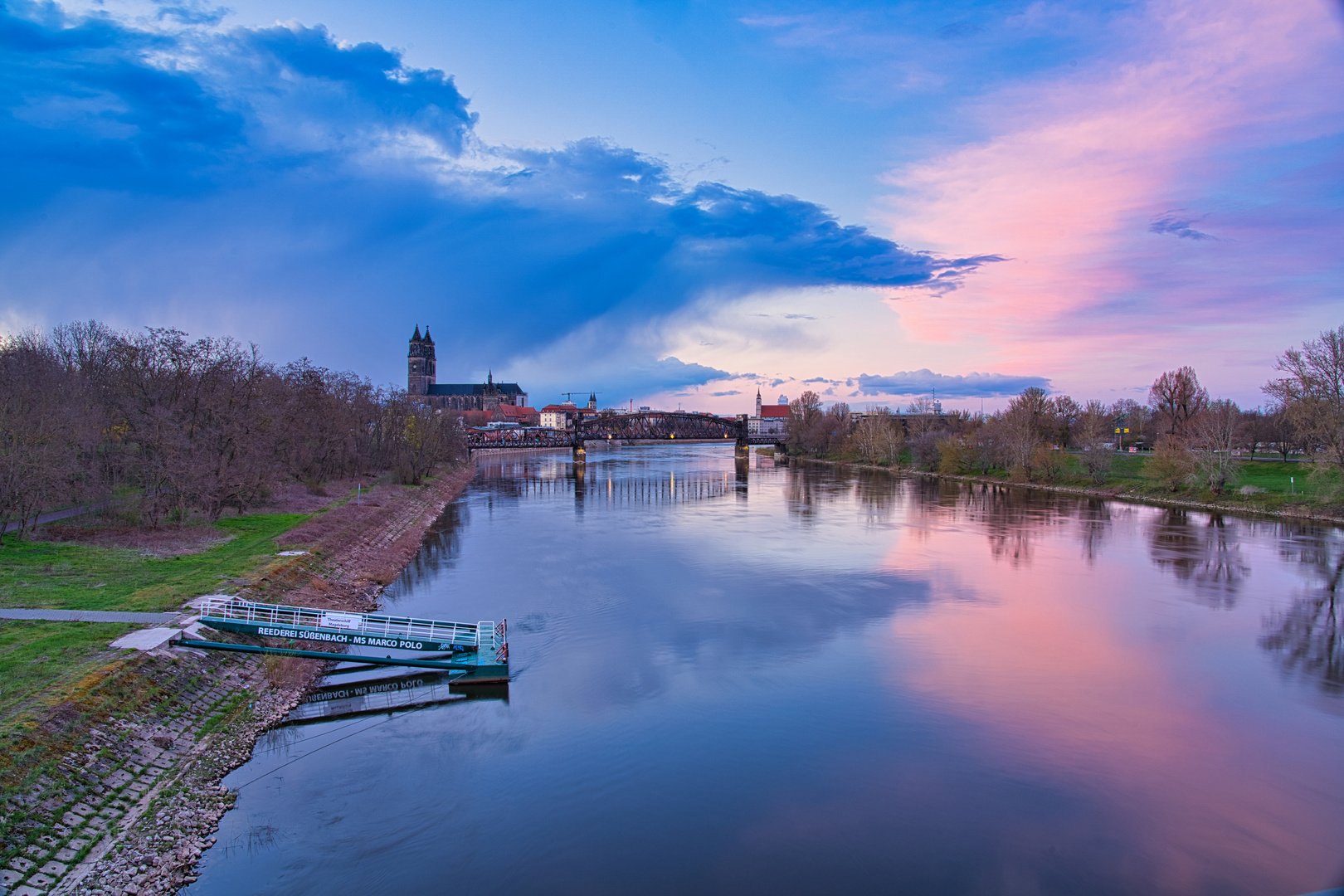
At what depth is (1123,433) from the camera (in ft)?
291

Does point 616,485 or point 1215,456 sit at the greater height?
point 1215,456

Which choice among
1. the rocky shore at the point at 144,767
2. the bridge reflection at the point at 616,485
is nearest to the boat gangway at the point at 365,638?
the rocky shore at the point at 144,767

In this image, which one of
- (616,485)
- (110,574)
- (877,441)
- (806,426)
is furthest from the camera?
(806,426)

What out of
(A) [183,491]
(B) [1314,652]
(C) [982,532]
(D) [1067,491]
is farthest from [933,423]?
(A) [183,491]

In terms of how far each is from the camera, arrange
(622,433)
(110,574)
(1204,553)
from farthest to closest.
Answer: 1. (622,433)
2. (1204,553)
3. (110,574)

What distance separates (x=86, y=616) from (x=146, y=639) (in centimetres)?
184

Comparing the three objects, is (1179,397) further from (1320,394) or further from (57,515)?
(57,515)

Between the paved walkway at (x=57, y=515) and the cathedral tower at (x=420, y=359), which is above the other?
the cathedral tower at (x=420, y=359)

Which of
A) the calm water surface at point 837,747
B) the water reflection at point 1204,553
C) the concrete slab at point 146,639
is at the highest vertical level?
the concrete slab at point 146,639

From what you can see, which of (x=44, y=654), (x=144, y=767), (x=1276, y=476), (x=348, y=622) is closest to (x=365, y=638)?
(x=348, y=622)

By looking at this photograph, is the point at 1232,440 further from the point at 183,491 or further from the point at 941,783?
the point at 183,491

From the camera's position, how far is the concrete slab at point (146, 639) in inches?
484

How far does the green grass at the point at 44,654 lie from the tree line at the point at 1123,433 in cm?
4676

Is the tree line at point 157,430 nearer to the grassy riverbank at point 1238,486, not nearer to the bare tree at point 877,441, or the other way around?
the grassy riverbank at point 1238,486
